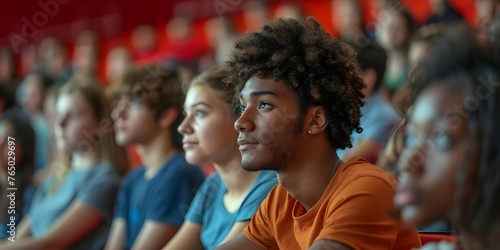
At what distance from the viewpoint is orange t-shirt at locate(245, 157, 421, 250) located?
1081 mm

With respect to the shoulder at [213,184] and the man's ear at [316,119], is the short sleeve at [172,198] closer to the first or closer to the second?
the shoulder at [213,184]

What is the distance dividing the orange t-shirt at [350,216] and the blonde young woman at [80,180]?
3.40 ft

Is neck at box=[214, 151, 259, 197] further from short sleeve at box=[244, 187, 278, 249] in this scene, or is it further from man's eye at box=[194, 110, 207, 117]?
short sleeve at box=[244, 187, 278, 249]

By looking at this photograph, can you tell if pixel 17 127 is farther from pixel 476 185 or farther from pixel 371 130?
pixel 476 185

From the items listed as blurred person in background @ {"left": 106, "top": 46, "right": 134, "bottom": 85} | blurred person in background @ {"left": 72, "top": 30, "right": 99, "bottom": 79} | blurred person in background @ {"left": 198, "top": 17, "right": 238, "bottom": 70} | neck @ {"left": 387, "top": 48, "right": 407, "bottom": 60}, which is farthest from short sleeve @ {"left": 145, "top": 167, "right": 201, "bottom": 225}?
blurred person in background @ {"left": 72, "top": 30, "right": 99, "bottom": 79}

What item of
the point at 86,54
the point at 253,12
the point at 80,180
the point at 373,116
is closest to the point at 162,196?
the point at 80,180

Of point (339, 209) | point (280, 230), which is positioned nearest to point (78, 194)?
point (280, 230)

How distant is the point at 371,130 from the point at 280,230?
2.89ft

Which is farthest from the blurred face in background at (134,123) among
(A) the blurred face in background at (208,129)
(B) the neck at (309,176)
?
(B) the neck at (309,176)

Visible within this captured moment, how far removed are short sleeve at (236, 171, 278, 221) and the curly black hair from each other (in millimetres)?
330

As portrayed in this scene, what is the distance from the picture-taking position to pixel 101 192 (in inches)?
88.5

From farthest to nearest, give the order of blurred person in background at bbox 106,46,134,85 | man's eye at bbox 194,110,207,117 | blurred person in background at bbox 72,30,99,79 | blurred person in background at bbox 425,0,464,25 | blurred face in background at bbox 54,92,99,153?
blurred person in background at bbox 72,30,99,79 → blurred person in background at bbox 106,46,134,85 → blurred person in background at bbox 425,0,464,25 → blurred face in background at bbox 54,92,99,153 → man's eye at bbox 194,110,207,117

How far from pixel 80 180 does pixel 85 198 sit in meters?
0.09

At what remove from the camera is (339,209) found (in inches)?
43.7
